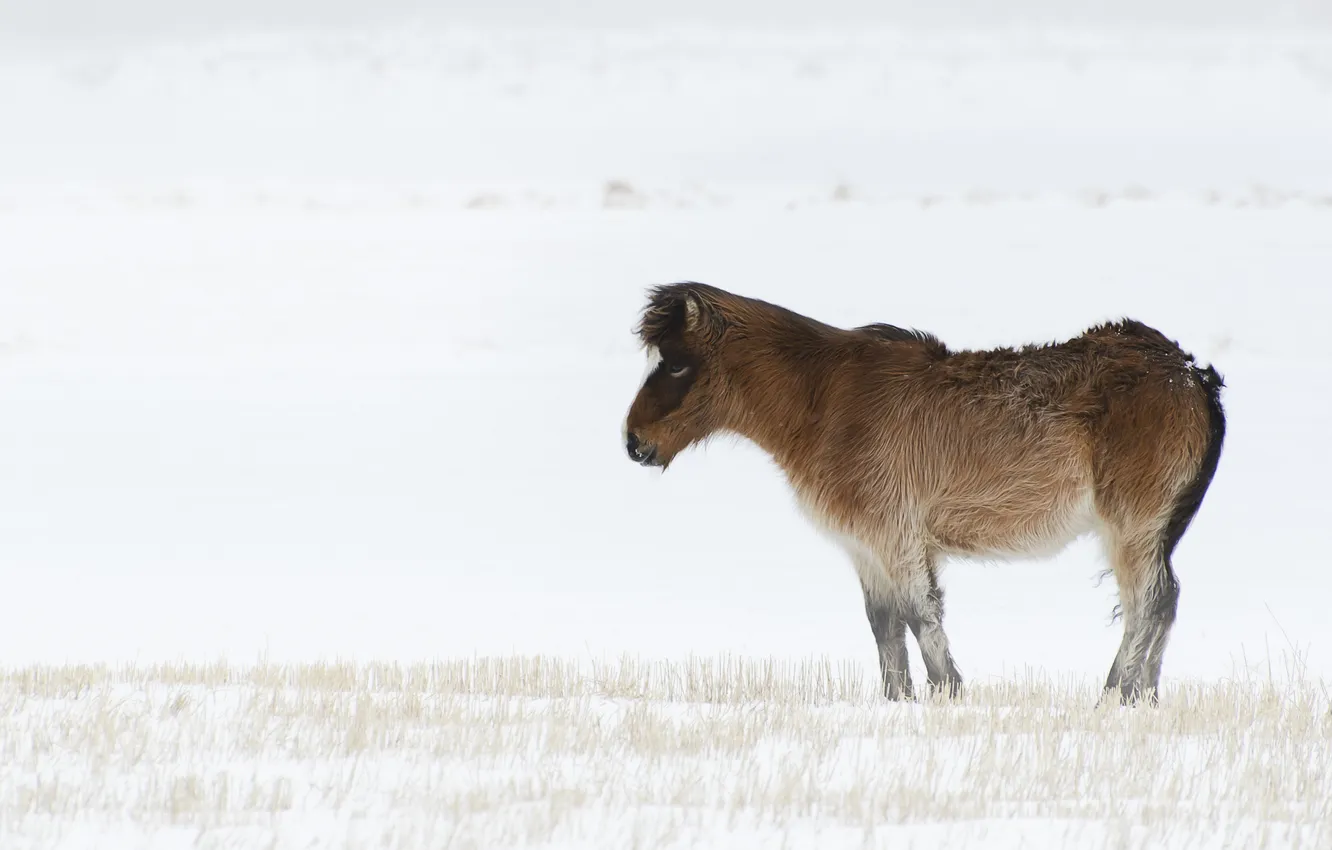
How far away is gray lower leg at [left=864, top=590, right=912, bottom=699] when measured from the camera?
7285 mm

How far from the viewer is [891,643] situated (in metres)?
7.32

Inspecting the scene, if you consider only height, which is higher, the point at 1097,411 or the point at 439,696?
the point at 1097,411

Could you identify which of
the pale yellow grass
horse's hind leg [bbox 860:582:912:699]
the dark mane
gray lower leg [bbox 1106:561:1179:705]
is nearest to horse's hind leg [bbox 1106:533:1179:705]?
gray lower leg [bbox 1106:561:1179:705]

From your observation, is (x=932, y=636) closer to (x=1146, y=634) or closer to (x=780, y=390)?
(x=1146, y=634)

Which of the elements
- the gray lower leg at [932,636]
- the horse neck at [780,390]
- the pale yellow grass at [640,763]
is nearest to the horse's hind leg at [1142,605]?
the pale yellow grass at [640,763]

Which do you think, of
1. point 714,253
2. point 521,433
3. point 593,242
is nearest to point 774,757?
point 521,433

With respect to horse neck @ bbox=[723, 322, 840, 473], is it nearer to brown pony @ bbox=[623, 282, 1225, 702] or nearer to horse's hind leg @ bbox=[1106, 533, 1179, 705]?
brown pony @ bbox=[623, 282, 1225, 702]

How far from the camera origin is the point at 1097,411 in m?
7.19

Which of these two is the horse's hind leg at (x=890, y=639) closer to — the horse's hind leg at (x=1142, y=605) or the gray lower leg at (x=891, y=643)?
the gray lower leg at (x=891, y=643)

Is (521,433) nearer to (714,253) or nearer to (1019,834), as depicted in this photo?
(714,253)

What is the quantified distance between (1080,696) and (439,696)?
288cm

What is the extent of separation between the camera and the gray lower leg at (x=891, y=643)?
7.29 meters

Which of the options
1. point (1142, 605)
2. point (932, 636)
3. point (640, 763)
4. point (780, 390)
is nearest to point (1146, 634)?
point (1142, 605)

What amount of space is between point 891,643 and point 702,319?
187cm
